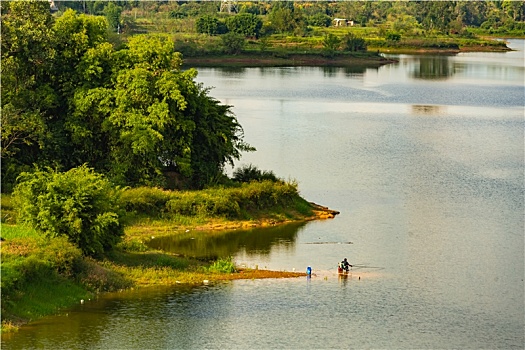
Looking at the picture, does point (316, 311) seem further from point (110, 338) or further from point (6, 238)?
point (6, 238)

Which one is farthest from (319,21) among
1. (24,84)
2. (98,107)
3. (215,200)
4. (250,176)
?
(215,200)

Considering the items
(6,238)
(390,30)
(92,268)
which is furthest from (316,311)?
(390,30)

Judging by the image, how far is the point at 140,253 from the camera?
3819cm

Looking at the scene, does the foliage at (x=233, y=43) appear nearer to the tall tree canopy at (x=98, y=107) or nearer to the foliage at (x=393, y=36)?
the foliage at (x=393, y=36)

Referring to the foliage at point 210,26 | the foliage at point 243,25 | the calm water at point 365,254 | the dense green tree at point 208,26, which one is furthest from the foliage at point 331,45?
the calm water at point 365,254

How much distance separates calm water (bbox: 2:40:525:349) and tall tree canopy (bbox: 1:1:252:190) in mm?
5730

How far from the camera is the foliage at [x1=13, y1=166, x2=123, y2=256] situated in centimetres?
3416

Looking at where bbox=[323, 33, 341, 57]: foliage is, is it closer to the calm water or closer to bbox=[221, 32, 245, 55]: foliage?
bbox=[221, 32, 245, 55]: foliage

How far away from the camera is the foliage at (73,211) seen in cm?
3416

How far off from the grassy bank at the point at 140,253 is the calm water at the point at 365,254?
2.99ft

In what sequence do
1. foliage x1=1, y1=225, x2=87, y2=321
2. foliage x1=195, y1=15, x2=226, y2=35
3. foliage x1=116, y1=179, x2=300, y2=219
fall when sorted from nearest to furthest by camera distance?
foliage x1=1, y1=225, x2=87, y2=321
foliage x1=116, y1=179, x2=300, y2=219
foliage x1=195, y1=15, x2=226, y2=35

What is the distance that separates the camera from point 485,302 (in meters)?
34.7

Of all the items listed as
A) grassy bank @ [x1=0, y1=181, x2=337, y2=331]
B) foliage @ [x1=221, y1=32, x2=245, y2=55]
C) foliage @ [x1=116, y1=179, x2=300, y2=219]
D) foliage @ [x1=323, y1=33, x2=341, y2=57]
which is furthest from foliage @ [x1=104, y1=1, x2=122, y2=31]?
foliage @ [x1=116, y1=179, x2=300, y2=219]

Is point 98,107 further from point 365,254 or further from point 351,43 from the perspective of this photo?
point 351,43
